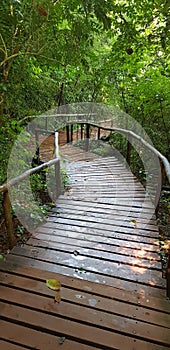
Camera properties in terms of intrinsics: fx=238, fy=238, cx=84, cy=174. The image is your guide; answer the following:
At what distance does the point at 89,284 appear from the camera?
212 cm

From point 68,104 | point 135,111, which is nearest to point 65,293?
point 135,111

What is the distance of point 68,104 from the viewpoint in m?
10.5

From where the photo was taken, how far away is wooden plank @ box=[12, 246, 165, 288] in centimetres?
221

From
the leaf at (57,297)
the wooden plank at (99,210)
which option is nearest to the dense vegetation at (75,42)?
the wooden plank at (99,210)

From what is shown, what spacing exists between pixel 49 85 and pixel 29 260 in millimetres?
5750

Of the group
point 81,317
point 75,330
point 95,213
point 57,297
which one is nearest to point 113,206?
point 95,213

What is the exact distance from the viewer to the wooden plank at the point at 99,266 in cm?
221

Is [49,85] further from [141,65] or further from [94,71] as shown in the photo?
[141,65]

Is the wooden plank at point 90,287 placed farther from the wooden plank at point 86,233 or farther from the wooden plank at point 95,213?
the wooden plank at point 95,213

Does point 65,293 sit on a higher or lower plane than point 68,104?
lower

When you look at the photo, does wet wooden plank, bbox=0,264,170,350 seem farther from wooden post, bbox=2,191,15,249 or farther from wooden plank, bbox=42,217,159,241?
wooden plank, bbox=42,217,159,241

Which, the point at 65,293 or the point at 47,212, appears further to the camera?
the point at 47,212

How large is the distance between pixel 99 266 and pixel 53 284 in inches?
20.1

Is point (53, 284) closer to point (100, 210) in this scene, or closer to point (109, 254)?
point (109, 254)
